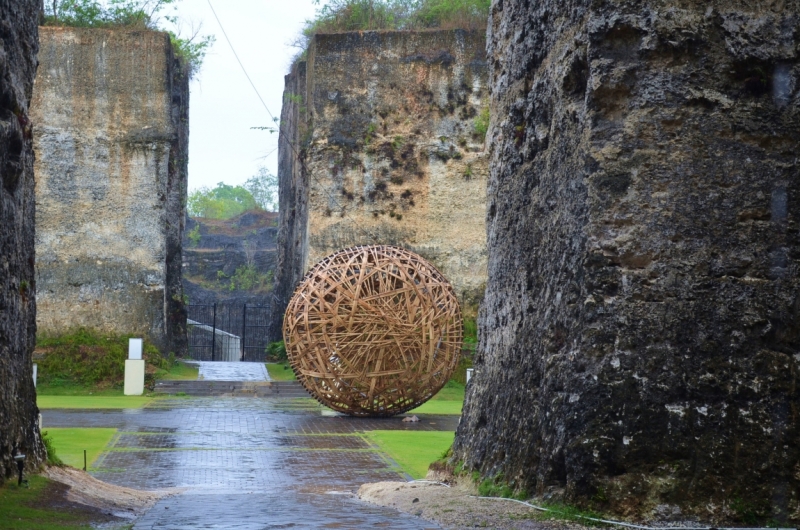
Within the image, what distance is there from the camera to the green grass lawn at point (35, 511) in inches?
209

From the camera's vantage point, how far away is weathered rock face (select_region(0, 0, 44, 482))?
6.72 m

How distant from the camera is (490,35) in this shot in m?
8.03

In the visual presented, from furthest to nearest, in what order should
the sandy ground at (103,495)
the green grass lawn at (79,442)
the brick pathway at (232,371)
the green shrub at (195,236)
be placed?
the green shrub at (195,236), the brick pathway at (232,371), the green grass lawn at (79,442), the sandy ground at (103,495)

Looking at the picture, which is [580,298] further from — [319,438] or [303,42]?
[303,42]

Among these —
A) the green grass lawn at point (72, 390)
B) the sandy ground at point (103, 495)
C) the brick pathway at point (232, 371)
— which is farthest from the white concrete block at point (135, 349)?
the sandy ground at point (103, 495)

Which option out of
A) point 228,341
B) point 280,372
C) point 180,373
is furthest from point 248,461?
point 228,341

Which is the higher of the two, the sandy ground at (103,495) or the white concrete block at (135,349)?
the sandy ground at (103,495)

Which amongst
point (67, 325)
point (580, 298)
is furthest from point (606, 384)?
point (67, 325)

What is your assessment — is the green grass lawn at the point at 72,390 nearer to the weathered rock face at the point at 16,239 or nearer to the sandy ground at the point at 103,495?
the sandy ground at the point at 103,495

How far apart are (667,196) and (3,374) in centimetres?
429

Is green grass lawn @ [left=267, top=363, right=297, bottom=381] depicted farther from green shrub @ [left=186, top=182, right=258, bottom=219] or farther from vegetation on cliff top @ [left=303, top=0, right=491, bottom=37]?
green shrub @ [left=186, top=182, right=258, bottom=219]

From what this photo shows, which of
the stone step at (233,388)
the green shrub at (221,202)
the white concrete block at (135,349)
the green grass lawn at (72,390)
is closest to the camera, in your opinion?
the white concrete block at (135,349)

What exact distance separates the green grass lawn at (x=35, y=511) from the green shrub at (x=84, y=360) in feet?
45.4

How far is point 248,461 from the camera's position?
1055 centimetres
